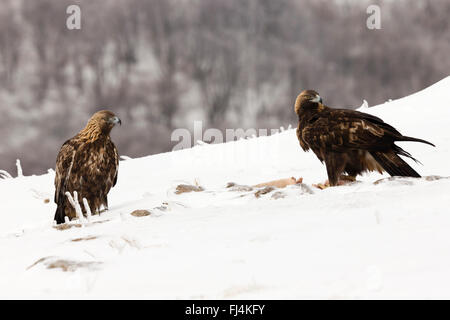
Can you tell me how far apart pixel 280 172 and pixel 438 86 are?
15.6 feet

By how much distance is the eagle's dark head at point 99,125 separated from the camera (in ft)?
17.6

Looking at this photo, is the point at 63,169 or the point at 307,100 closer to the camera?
the point at 307,100

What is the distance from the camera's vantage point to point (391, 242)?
209 cm

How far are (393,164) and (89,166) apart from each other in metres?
3.17

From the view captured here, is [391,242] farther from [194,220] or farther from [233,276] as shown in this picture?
[194,220]

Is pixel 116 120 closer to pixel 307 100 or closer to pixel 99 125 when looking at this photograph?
pixel 99 125

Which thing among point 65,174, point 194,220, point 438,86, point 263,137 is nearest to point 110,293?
point 194,220

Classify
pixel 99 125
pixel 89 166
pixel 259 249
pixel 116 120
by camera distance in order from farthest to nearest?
pixel 116 120 < pixel 99 125 < pixel 89 166 < pixel 259 249

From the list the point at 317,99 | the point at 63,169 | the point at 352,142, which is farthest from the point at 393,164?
the point at 63,169

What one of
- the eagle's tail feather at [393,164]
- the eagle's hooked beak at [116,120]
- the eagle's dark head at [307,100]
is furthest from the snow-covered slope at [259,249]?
the eagle's hooked beak at [116,120]

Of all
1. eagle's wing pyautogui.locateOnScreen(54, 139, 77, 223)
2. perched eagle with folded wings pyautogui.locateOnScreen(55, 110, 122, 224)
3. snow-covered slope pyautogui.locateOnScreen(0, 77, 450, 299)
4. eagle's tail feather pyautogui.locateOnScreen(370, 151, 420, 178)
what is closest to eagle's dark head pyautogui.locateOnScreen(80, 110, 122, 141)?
perched eagle with folded wings pyautogui.locateOnScreen(55, 110, 122, 224)

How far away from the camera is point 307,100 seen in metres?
4.68

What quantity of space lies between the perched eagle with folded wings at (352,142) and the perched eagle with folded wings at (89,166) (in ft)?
7.34

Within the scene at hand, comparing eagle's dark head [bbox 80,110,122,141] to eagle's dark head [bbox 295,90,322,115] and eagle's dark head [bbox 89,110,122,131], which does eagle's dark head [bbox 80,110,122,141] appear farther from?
eagle's dark head [bbox 295,90,322,115]
